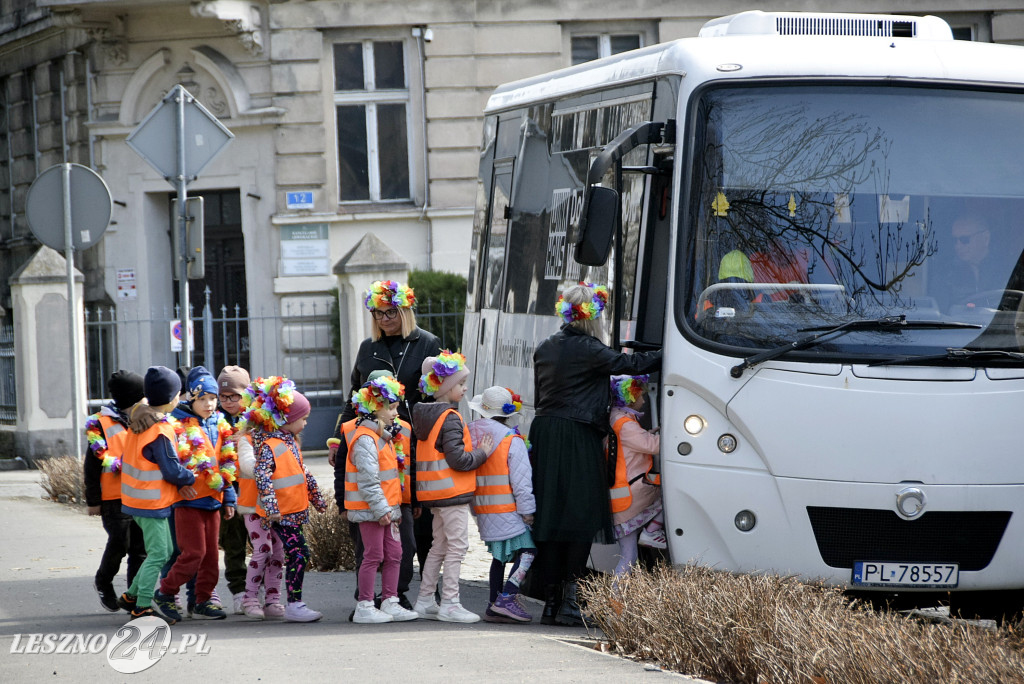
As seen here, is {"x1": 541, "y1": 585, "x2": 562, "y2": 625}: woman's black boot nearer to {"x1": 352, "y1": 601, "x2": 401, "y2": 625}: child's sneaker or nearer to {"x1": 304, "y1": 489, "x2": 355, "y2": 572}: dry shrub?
{"x1": 352, "y1": 601, "x2": 401, "y2": 625}: child's sneaker

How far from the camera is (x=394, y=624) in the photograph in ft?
24.2

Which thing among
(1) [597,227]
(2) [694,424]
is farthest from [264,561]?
(1) [597,227]

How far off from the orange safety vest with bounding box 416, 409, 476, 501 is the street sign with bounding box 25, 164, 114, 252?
5.28m

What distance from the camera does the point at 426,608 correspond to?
300 inches

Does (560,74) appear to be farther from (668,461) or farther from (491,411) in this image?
(668,461)

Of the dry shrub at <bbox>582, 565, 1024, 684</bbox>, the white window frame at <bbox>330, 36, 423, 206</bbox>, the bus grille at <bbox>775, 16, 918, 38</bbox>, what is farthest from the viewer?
the white window frame at <bbox>330, 36, 423, 206</bbox>

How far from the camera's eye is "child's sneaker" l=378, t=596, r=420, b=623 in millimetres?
7488

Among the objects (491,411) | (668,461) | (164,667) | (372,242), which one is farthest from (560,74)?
(372,242)

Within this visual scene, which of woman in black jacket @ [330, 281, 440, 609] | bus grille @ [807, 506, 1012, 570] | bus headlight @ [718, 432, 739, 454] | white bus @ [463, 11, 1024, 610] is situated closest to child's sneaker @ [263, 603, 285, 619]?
woman in black jacket @ [330, 281, 440, 609]

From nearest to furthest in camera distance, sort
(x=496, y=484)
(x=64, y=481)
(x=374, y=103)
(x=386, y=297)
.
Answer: (x=496, y=484) < (x=386, y=297) < (x=64, y=481) < (x=374, y=103)

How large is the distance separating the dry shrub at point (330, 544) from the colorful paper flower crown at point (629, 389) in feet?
9.54

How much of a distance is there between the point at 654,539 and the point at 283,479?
6.48 ft

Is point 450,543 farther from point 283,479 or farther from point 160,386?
point 160,386

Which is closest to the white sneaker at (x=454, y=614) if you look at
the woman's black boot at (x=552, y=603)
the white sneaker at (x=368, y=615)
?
the white sneaker at (x=368, y=615)
